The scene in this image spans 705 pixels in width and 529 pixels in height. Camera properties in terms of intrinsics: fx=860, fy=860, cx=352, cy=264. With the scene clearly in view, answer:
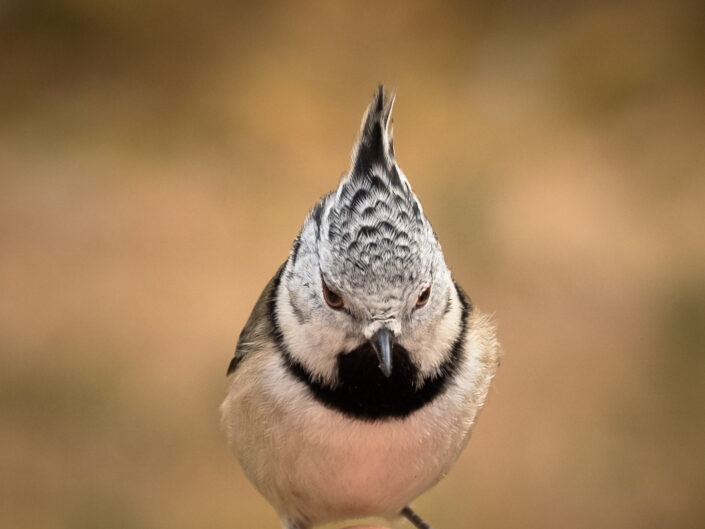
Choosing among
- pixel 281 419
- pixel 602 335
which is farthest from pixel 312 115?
pixel 281 419

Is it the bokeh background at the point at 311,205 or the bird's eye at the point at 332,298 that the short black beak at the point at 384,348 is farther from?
the bokeh background at the point at 311,205

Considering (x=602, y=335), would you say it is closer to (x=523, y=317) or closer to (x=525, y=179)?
(x=523, y=317)

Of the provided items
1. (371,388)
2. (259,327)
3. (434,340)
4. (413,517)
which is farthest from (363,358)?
(413,517)

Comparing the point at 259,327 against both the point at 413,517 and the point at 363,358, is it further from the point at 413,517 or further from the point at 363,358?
the point at 413,517

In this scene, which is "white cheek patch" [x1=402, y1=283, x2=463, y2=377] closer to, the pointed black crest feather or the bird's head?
the bird's head

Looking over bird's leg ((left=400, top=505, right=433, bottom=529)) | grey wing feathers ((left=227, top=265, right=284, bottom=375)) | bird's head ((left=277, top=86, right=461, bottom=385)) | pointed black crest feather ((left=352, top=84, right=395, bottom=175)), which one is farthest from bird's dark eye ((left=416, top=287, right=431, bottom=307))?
bird's leg ((left=400, top=505, right=433, bottom=529))

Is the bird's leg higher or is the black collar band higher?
the black collar band

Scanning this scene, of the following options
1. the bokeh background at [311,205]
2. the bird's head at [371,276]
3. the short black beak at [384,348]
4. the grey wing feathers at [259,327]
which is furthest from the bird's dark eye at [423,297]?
the bokeh background at [311,205]
